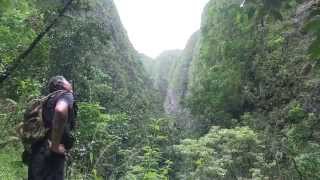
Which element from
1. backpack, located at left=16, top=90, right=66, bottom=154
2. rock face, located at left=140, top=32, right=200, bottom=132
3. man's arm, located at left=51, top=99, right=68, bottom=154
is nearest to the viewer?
man's arm, located at left=51, top=99, right=68, bottom=154

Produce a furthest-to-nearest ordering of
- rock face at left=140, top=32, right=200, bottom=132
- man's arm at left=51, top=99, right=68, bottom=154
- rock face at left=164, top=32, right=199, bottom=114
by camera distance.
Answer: rock face at left=164, top=32, right=199, bottom=114 < rock face at left=140, top=32, right=200, bottom=132 < man's arm at left=51, top=99, right=68, bottom=154

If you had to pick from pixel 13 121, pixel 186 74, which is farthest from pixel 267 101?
pixel 186 74

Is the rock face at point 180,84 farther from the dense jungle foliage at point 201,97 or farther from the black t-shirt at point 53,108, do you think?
the black t-shirt at point 53,108

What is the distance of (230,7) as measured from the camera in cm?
266

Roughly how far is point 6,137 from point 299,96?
17.9 m

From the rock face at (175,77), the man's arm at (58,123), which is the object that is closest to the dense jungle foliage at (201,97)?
the man's arm at (58,123)

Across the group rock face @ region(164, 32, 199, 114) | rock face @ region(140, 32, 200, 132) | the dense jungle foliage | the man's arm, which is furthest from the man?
rock face @ region(164, 32, 199, 114)

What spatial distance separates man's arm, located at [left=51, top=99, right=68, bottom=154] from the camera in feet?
13.5

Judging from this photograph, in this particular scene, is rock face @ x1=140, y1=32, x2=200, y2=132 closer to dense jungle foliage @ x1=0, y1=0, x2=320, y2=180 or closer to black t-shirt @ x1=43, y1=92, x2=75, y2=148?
dense jungle foliage @ x1=0, y1=0, x2=320, y2=180

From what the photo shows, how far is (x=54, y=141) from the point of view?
4.17 metres

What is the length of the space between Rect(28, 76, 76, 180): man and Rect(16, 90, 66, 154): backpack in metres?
0.02

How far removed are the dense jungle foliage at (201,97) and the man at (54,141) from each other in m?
0.84

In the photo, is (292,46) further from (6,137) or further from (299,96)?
(6,137)

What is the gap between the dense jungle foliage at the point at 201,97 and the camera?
21.0 ft
